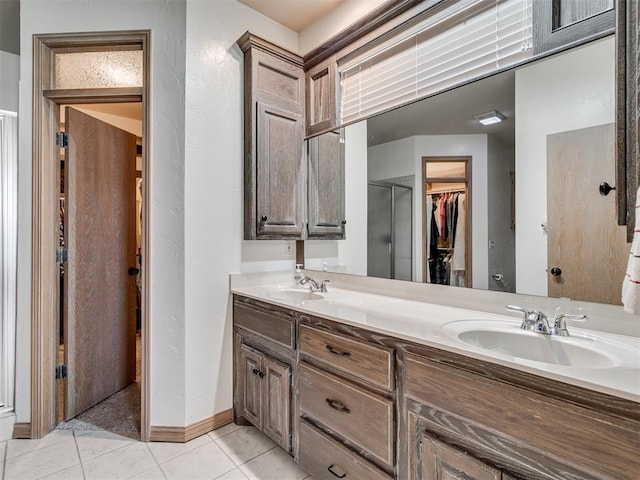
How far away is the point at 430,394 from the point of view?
3.76 feet

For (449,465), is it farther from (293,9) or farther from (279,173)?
(293,9)

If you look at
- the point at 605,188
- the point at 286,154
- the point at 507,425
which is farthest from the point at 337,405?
the point at 286,154

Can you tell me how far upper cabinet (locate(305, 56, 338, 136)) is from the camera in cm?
225

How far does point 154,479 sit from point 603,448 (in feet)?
6.08

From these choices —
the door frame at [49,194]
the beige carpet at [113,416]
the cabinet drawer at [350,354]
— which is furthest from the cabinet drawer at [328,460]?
the beige carpet at [113,416]

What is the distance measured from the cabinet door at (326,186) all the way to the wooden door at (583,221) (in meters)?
1.25

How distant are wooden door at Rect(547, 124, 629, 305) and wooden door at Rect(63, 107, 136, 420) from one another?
8.86 ft

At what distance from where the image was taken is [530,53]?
1416 millimetres

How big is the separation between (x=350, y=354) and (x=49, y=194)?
6.64 ft

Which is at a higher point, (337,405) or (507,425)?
(507,425)

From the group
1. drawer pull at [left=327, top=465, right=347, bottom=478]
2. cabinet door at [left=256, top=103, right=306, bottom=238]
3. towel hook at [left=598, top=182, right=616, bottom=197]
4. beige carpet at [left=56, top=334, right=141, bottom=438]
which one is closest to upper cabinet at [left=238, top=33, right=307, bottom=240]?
cabinet door at [left=256, top=103, right=306, bottom=238]

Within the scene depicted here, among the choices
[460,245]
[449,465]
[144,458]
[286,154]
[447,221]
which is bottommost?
[144,458]

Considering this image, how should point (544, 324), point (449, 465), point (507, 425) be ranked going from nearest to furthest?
point (507, 425) < point (449, 465) < point (544, 324)

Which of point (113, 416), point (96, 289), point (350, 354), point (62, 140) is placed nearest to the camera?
point (350, 354)
